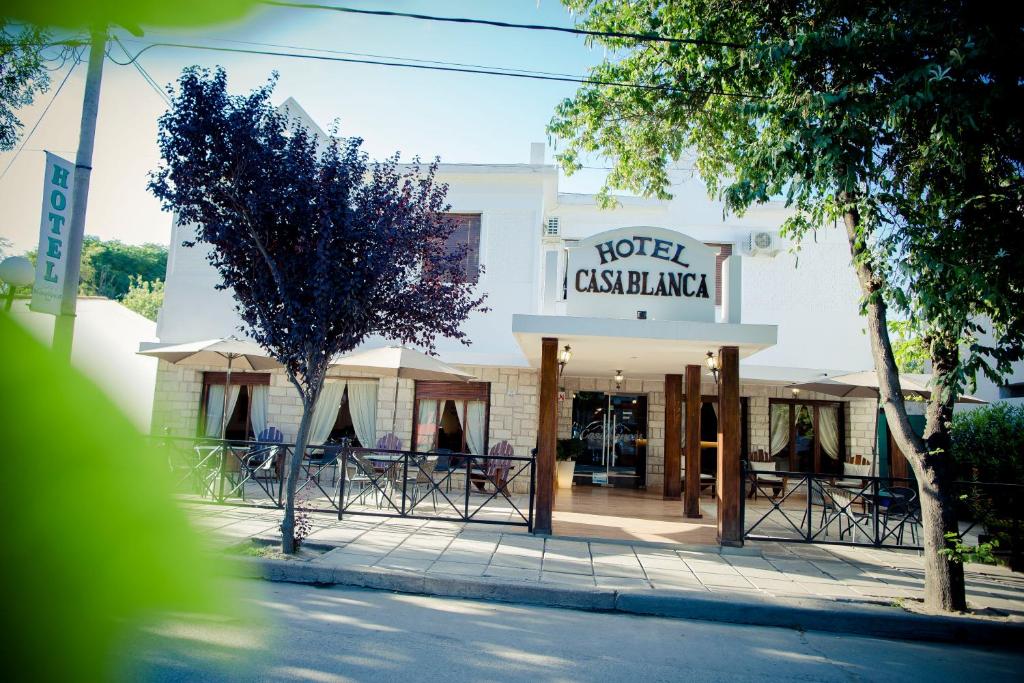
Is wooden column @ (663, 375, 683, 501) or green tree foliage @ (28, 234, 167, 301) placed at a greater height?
green tree foliage @ (28, 234, 167, 301)

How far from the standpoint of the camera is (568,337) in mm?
8406

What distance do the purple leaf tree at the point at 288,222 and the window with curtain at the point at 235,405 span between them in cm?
718

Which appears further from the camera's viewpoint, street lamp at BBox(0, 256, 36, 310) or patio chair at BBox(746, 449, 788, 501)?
patio chair at BBox(746, 449, 788, 501)

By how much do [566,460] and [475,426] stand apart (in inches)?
86.2

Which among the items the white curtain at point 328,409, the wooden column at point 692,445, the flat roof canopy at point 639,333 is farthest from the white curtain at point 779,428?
the white curtain at point 328,409

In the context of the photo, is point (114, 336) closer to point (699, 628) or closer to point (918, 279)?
point (699, 628)

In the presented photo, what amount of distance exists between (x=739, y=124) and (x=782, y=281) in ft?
21.6

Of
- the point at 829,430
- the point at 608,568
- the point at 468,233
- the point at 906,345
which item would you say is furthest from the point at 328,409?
the point at 829,430

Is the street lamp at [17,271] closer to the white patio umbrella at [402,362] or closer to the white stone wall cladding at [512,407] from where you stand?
the white patio umbrella at [402,362]

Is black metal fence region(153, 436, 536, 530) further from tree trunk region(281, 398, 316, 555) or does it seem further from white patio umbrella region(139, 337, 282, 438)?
white patio umbrella region(139, 337, 282, 438)

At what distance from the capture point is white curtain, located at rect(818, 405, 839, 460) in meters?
14.8

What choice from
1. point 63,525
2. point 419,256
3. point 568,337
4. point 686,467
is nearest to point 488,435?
point 686,467

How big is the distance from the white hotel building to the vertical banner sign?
6.21m

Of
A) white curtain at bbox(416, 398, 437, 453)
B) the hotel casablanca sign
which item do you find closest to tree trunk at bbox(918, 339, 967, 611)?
the hotel casablanca sign
